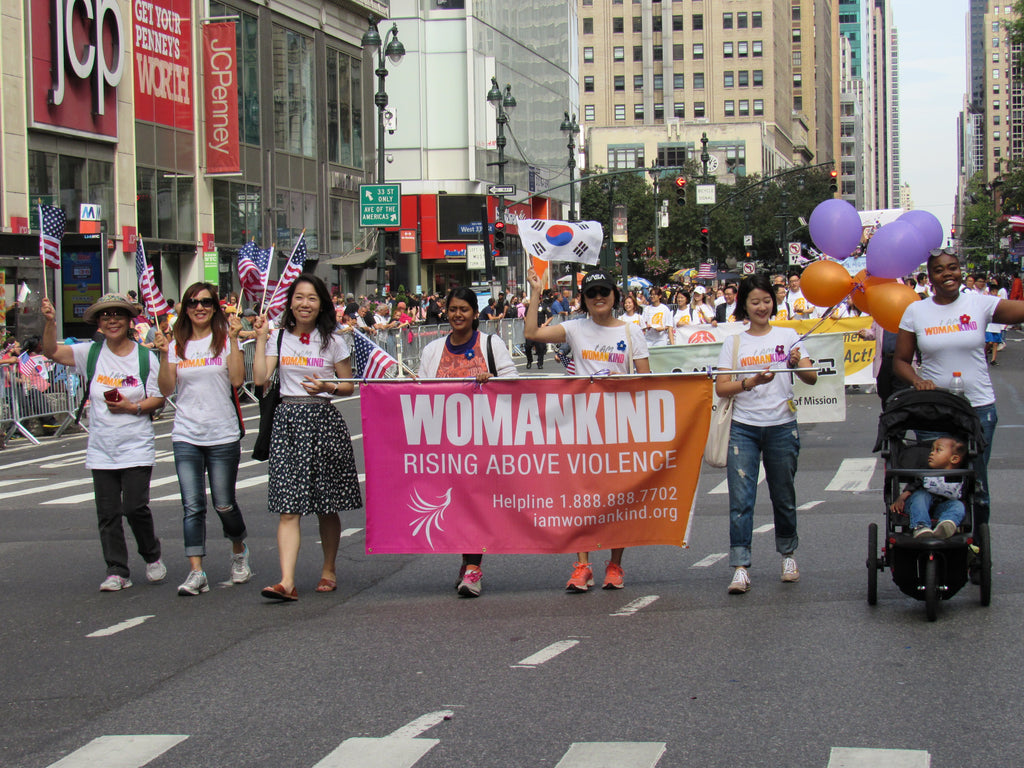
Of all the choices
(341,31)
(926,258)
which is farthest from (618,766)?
(341,31)

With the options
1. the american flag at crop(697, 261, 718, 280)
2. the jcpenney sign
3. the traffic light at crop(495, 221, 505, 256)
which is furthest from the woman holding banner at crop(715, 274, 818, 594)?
the american flag at crop(697, 261, 718, 280)

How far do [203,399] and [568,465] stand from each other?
7.59ft

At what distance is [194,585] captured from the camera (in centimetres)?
827

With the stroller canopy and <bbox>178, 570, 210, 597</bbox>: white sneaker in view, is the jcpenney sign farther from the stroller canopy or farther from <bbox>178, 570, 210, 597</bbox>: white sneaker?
the stroller canopy

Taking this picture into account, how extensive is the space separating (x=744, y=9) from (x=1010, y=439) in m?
134

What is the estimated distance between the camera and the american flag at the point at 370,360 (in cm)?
823

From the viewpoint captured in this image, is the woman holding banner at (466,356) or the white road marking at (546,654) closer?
the white road marking at (546,654)

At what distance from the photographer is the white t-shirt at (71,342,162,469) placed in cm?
841

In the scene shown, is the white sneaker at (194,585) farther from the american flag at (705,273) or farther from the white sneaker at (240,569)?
the american flag at (705,273)

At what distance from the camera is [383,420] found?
8141mm

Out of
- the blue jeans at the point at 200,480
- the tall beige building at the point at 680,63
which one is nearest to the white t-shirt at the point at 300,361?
the blue jeans at the point at 200,480

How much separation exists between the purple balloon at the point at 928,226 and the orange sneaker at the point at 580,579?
316 centimetres

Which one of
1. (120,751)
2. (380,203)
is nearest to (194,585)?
(120,751)

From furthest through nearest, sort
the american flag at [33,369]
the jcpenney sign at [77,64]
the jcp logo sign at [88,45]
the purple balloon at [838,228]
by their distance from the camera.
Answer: the jcp logo sign at [88,45] < the jcpenney sign at [77,64] < the american flag at [33,369] < the purple balloon at [838,228]
